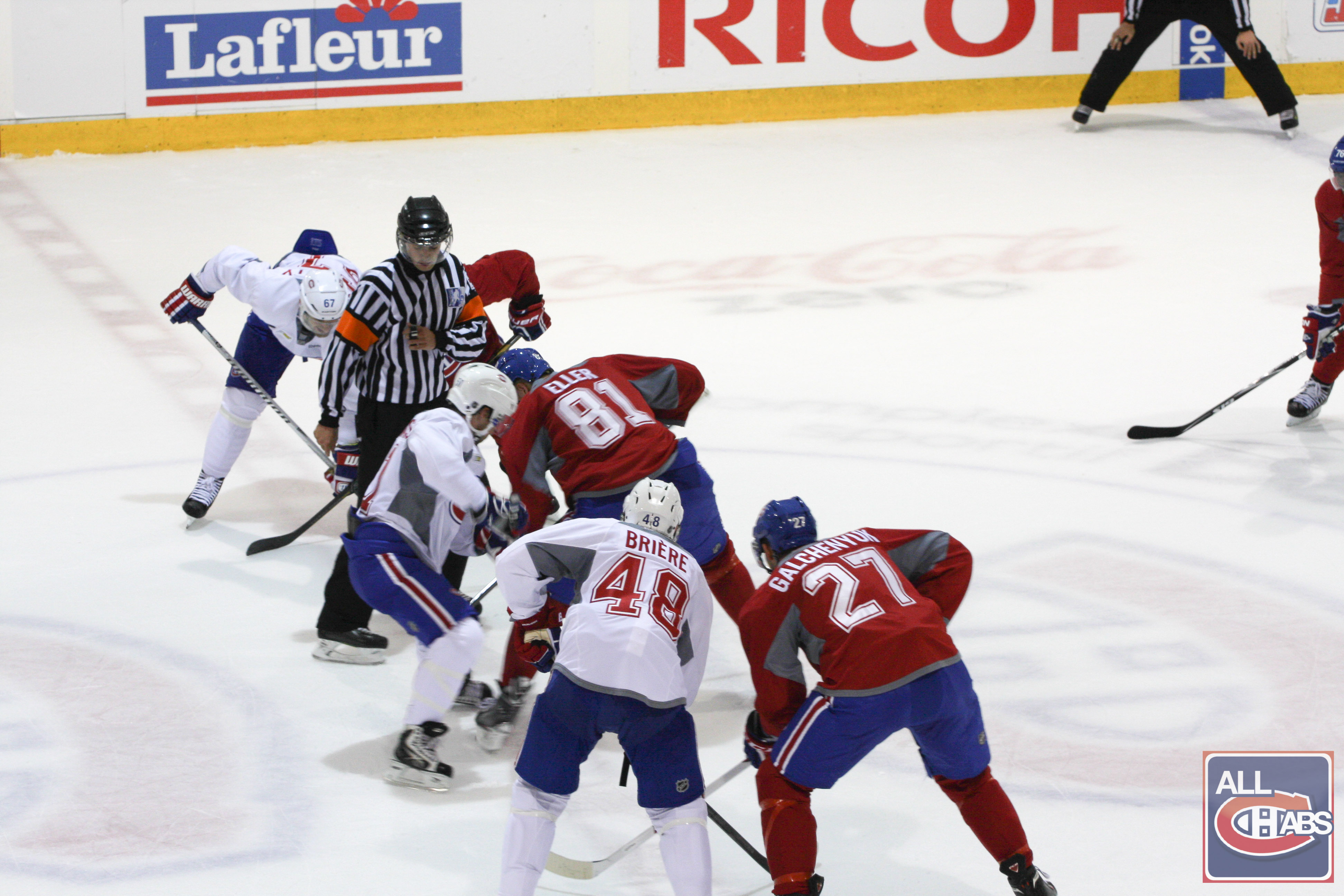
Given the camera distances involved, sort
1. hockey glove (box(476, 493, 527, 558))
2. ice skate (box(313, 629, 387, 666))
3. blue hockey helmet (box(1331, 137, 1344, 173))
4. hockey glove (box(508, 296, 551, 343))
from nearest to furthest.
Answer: hockey glove (box(476, 493, 527, 558)) → ice skate (box(313, 629, 387, 666)) → hockey glove (box(508, 296, 551, 343)) → blue hockey helmet (box(1331, 137, 1344, 173))

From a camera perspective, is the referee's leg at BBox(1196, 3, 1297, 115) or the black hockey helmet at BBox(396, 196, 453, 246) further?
the referee's leg at BBox(1196, 3, 1297, 115)

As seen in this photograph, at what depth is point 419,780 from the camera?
11.1 feet

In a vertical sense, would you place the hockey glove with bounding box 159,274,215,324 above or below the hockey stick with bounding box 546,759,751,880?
above

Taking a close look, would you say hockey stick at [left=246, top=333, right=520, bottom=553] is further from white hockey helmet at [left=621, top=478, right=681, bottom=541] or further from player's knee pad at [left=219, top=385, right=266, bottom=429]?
white hockey helmet at [left=621, top=478, right=681, bottom=541]

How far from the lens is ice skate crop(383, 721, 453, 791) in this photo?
3393 mm

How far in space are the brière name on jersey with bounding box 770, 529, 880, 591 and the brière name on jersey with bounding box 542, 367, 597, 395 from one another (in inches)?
34.7

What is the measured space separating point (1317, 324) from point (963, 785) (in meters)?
3.01

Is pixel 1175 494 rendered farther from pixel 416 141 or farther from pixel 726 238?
pixel 416 141

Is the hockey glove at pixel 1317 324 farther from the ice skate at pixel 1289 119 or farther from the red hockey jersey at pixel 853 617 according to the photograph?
the ice skate at pixel 1289 119

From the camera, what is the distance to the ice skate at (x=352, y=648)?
402 cm

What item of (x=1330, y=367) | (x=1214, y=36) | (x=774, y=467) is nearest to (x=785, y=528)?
(x=774, y=467)

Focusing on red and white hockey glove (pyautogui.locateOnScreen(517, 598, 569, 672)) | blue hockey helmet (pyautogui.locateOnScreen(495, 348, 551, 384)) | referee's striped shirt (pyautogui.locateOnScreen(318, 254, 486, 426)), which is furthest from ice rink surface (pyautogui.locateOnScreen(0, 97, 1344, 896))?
blue hockey helmet (pyautogui.locateOnScreen(495, 348, 551, 384))

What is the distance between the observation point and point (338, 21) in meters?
8.92

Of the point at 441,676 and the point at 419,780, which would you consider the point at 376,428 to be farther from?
the point at 419,780
